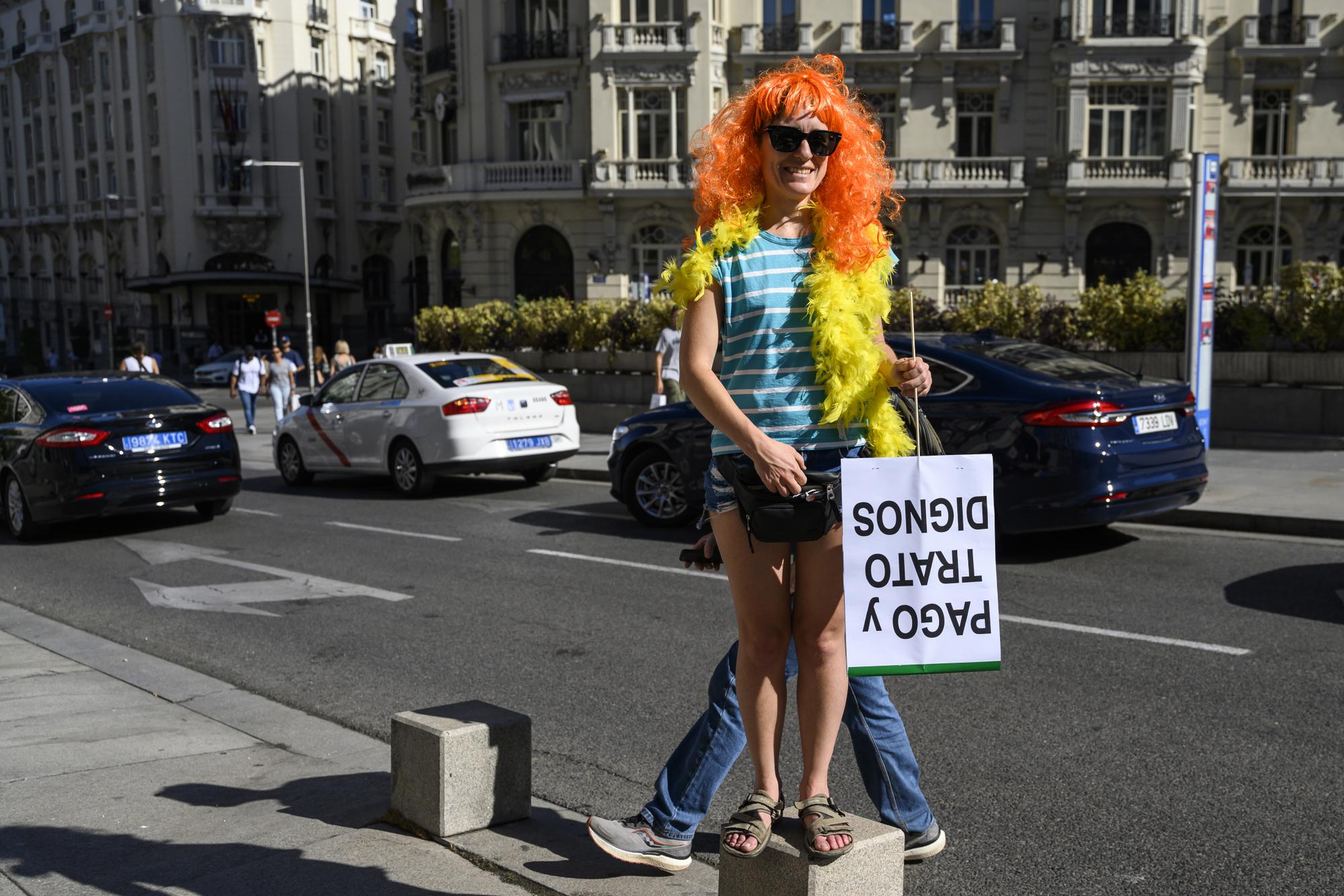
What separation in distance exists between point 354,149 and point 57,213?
1894cm

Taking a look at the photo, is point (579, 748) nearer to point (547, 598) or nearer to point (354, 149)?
point (547, 598)

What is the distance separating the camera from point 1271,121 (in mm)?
39000

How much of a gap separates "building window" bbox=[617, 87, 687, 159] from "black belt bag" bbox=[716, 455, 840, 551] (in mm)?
37731

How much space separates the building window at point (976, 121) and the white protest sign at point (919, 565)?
3886 centimetres

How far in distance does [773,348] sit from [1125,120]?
39066 mm

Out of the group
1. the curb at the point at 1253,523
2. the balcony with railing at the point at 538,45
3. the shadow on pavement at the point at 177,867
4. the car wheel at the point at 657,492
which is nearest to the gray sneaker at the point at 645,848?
the shadow on pavement at the point at 177,867

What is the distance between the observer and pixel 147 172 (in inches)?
2522

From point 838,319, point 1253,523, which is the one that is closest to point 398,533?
point 1253,523

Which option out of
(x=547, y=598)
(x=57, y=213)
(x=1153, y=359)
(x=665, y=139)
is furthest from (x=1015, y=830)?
(x=57, y=213)

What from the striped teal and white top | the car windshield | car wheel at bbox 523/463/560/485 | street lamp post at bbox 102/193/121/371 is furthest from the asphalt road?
street lamp post at bbox 102/193/121/371

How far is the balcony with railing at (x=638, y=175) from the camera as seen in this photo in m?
40.2

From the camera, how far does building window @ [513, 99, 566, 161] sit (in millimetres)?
41406

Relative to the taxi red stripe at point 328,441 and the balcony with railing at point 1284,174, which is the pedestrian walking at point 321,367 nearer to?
the taxi red stripe at point 328,441

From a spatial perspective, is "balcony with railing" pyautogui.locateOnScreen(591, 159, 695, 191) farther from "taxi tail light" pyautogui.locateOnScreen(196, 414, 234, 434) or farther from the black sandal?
the black sandal
